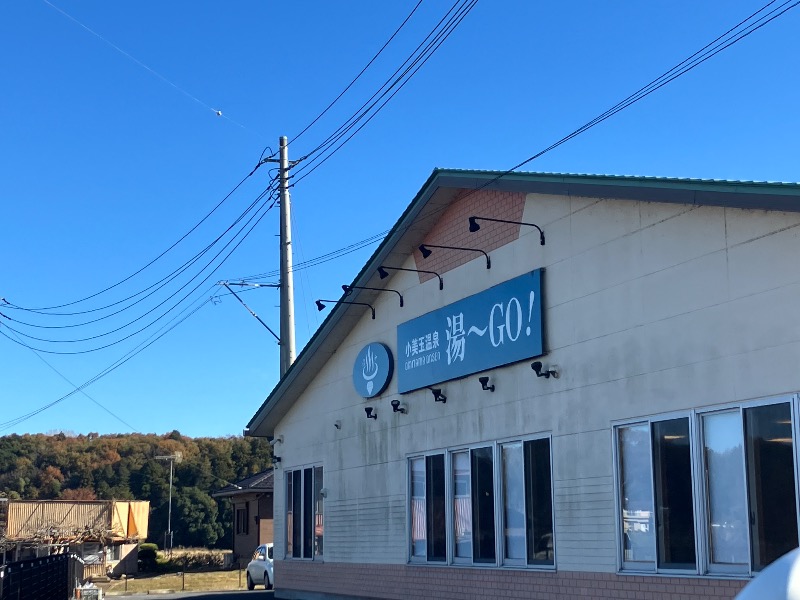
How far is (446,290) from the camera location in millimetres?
17344

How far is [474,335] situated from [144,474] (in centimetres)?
6496

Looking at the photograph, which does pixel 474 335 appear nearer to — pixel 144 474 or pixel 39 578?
pixel 39 578

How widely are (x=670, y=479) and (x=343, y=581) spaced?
32.9ft

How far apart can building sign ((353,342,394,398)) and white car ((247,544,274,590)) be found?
15.0 metres

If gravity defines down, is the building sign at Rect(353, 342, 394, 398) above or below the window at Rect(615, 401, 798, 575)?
above

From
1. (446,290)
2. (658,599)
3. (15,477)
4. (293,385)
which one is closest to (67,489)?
(15,477)

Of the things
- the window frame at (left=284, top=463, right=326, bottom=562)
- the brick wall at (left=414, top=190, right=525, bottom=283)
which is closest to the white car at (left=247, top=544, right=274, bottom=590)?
the window frame at (left=284, top=463, right=326, bottom=562)


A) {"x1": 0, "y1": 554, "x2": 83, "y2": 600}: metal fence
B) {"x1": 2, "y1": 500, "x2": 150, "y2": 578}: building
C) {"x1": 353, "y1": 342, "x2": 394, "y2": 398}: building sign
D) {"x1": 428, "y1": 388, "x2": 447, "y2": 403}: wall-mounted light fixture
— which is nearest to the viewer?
{"x1": 0, "y1": 554, "x2": 83, "y2": 600}: metal fence

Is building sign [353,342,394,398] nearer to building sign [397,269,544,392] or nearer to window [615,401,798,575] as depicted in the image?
building sign [397,269,544,392]

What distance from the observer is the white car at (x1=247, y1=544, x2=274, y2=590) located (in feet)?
109

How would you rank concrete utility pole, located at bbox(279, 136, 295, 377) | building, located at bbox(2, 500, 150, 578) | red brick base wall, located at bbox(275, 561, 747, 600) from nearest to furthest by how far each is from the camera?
red brick base wall, located at bbox(275, 561, 747, 600) → concrete utility pole, located at bbox(279, 136, 295, 377) → building, located at bbox(2, 500, 150, 578)

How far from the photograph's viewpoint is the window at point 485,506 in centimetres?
1438

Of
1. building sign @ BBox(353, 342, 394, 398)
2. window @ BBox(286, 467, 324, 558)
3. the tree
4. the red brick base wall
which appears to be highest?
building sign @ BBox(353, 342, 394, 398)

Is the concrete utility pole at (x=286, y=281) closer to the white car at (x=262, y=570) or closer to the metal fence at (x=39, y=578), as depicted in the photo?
the metal fence at (x=39, y=578)
